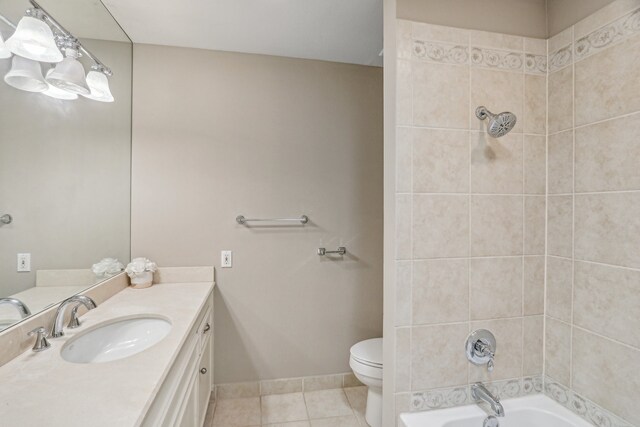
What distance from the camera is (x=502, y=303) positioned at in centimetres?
129

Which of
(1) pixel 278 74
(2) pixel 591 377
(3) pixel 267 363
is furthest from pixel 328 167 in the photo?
(2) pixel 591 377

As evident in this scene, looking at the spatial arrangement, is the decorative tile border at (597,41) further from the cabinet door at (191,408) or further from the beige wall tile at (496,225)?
the cabinet door at (191,408)

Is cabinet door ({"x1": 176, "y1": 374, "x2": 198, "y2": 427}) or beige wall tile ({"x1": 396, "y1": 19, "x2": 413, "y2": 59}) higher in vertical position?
beige wall tile ({"x1": 396, "y1": 19, "x2": 413, "y2": 59})

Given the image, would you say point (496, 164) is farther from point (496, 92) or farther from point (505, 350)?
point (505, 350)

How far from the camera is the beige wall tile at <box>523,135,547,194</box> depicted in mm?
1317

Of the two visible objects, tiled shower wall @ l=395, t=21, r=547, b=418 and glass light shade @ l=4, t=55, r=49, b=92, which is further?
tiled shower wall @ l=395, t=21, r=547, b=418

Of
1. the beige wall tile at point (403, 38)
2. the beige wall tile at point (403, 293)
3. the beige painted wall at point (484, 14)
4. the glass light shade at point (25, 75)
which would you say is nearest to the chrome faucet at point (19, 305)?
the glass light shade at point (25, 75)

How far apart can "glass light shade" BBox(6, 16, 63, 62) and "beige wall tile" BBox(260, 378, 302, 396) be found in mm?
2201

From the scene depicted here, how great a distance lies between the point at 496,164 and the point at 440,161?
29 centimetres

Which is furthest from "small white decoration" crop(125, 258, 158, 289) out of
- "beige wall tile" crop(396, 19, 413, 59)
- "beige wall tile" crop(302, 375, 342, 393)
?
"beige wall tile" crop(396, 19, 413, 59)

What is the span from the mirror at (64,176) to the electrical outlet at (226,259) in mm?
604

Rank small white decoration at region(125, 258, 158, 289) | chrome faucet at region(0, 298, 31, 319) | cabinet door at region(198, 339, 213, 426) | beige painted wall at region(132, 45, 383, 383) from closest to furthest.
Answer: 1. chrome faucet at region(0, 298, 31, 319)
2. cabinet door at region(198, 339, 213, 426)
3. small white decoration at region(125, 258, 158, 289)
4. beige painted wall at region(132, 45, 383, 383)

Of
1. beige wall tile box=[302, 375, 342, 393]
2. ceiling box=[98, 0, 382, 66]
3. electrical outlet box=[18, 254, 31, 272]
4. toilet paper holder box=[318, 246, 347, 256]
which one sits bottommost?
beige wall tile box=[302, 375, 342, 393]

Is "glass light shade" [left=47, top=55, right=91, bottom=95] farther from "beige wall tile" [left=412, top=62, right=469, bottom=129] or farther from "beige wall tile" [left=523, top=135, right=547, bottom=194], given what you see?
"beige wall tile" [left=523, top=135, right=547, bottom=194]
